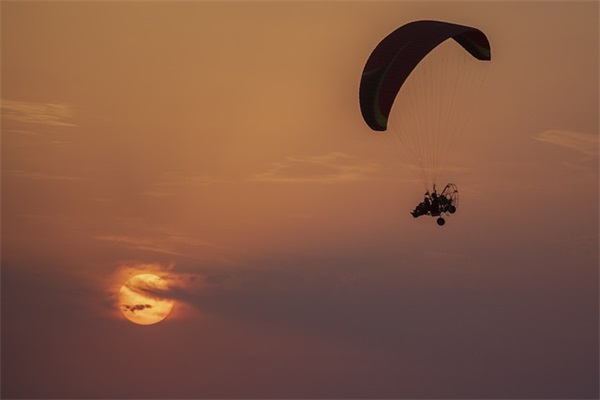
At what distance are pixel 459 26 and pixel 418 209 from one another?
11.9 meters

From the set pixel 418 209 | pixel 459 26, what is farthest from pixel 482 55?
pixel 418 209

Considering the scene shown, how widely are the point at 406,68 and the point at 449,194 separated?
8538 mm

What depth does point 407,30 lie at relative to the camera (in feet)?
312

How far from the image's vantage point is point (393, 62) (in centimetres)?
9419

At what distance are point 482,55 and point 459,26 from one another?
238 inches

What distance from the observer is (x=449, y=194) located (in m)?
94.0

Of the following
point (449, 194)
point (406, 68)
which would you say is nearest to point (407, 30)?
point (406, 68)

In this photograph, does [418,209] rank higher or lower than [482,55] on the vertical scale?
lower

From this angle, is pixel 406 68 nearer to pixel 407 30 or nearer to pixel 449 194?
pixel 407 30

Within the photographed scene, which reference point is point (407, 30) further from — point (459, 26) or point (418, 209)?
point (418, 209)

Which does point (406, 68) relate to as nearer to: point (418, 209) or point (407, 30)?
point (407, 30)

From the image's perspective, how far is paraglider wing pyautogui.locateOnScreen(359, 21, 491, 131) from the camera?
93625 millimetres

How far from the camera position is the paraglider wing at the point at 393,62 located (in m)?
93.6

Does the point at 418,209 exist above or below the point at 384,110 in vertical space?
below
